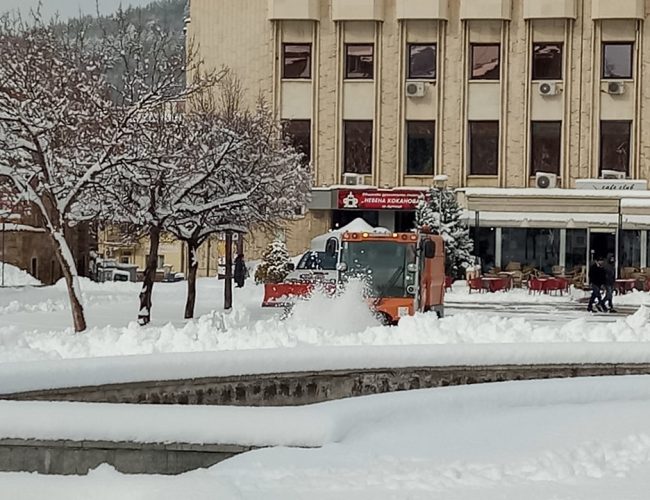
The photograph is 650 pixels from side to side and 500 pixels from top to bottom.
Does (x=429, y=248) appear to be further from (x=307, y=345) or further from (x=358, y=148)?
(x=358, y=148)

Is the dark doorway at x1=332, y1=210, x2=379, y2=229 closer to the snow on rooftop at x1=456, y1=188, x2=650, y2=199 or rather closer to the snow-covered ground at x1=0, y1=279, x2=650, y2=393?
the snow on rooftop at x1=456, y1=188, x2=650, y2=199

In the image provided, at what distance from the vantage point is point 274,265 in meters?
42.2

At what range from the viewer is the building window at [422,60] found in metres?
49.3

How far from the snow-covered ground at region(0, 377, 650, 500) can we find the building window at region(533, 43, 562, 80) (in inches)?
1512

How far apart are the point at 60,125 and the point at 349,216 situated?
28496 millimetres

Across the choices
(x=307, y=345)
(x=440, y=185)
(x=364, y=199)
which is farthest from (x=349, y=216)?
(x=307, y=345)

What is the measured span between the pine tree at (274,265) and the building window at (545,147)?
12199 mm

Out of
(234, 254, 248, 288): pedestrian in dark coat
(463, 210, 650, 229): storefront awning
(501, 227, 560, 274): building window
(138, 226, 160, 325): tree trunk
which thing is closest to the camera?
(138, 226, 160, 325): tree trunk

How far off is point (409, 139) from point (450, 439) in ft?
130

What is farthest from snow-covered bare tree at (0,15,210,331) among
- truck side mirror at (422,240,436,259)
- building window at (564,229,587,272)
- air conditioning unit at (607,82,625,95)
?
air conditioning unit at (607,82,625,95)

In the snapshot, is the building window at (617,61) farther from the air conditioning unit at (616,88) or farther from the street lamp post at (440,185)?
the street lamp post at (440,185)

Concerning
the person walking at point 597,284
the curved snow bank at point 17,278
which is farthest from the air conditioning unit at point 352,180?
the person walking at point 597,284

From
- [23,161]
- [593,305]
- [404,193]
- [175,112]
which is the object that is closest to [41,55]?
[23,161]

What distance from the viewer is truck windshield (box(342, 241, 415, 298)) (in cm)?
2317
